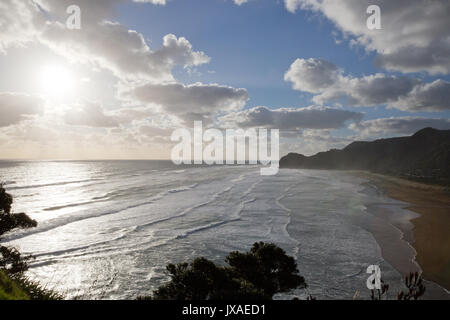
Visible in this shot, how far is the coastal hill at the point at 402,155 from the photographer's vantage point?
101656 mm

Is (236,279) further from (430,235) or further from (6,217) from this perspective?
(430,235)

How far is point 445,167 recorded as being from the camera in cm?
9094

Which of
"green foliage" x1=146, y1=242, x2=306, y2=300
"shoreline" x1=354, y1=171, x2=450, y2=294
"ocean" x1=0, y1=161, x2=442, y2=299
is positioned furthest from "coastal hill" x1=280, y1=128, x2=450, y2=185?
"green foliage" x1=146, y1=242, x2=306, y2=300

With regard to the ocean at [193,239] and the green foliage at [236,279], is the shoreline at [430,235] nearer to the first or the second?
the ocean at [193,239]

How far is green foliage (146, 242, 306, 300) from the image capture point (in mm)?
9422

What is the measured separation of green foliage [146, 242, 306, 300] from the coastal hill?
321 feet

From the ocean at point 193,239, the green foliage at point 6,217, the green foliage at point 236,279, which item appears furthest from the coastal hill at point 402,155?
the green foliage at point 6,217

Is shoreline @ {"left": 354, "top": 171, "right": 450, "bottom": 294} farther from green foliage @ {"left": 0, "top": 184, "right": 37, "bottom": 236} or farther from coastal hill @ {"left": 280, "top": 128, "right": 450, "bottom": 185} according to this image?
coastal hill @ {"left": 280, "top": 128, "right": 450, "bottom": 185}

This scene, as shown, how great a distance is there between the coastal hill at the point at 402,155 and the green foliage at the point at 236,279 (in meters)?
97.7

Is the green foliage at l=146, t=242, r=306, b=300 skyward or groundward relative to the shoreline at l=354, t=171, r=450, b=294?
skyward

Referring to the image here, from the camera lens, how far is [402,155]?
146 meters
